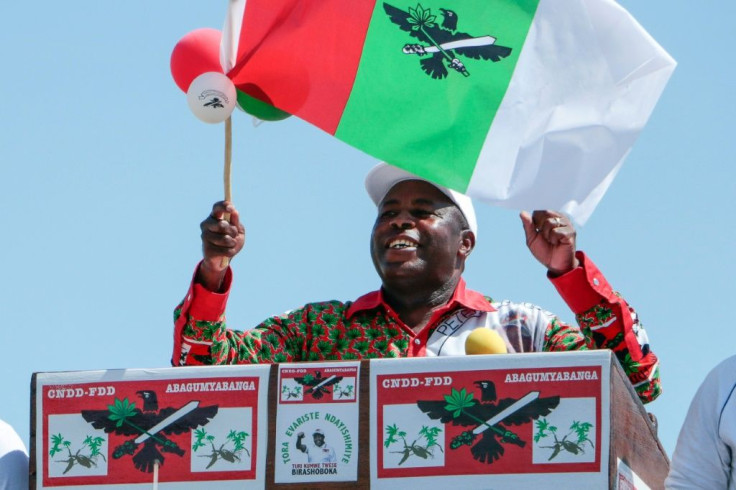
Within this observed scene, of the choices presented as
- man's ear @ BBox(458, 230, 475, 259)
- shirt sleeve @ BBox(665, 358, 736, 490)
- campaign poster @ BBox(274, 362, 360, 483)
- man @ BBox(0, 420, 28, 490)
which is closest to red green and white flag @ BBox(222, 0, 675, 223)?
man's ear @ BBox(458, 230, 475, 259)

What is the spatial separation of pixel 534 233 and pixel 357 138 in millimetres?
921

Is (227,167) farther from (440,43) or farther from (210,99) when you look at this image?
(440,43)

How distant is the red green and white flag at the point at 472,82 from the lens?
6.55 m

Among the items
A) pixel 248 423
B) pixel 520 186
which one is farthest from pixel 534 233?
pixel 248 423

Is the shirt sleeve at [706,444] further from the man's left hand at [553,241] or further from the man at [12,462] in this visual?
the man at [12,462]

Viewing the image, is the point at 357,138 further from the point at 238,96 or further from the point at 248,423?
the point at 248,423

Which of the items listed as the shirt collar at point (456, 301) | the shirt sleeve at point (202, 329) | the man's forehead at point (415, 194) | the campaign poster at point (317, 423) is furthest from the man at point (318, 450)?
the man's forehead at point (415, 194)

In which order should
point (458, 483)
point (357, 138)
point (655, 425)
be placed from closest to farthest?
point (458, 483) → point (655, 425) → point (357, 138)

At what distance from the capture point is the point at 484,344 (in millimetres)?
5777

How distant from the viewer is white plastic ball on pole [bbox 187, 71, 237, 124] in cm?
633

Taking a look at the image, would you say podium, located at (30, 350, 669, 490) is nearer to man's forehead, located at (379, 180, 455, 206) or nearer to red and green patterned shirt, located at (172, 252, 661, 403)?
red and green patterned shirt, located at (172, 252, 661, 403)

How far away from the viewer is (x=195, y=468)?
5.41 m

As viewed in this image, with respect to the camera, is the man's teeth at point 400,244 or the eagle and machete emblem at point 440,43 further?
the man's teeth at point 400,244

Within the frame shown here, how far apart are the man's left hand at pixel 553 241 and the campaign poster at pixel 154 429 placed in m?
1.56
